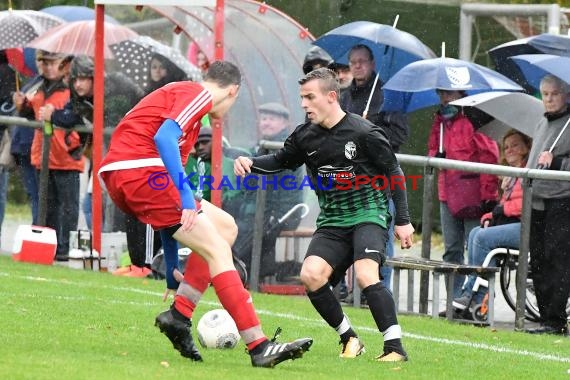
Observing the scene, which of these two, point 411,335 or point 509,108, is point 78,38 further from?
point 411,335

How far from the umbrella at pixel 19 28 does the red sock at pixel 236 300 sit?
863 cm

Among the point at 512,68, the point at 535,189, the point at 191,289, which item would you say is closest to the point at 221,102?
the point at 191,289

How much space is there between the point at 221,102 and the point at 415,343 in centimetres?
275

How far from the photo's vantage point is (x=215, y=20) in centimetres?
1466

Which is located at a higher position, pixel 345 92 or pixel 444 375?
pixel 345 92

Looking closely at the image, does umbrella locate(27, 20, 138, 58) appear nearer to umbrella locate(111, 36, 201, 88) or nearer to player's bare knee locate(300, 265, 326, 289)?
umbrella locate(111, 36, 201, 88)

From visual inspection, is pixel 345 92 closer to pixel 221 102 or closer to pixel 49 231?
pixel 49 231

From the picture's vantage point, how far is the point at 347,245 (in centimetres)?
980

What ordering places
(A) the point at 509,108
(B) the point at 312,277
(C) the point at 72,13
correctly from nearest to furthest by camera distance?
1. (B) the point at 312,277
2. (A) the point at 509,108
3. (C) the point at 72,13

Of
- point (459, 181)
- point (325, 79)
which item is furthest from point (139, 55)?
point (325, 79)

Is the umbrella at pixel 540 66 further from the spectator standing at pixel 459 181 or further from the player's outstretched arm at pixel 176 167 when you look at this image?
the player's outstretched arm at pixel 176 167

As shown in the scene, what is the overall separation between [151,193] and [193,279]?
2.02ft

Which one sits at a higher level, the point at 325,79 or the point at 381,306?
the point at 325,79

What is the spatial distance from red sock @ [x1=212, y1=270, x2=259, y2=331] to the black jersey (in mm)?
1368
